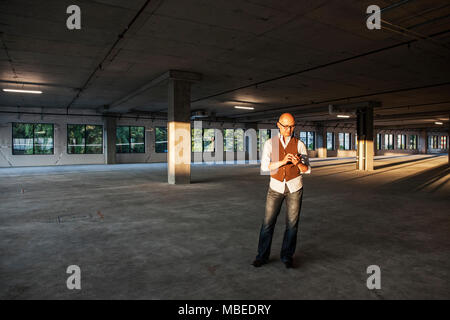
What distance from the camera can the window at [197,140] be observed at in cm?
2712

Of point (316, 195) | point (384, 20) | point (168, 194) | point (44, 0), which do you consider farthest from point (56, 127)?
point (384, 20)

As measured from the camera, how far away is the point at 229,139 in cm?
2920

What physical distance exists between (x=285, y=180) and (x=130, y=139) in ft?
74.6

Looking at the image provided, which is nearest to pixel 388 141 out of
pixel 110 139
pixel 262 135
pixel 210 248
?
pixel 262 135

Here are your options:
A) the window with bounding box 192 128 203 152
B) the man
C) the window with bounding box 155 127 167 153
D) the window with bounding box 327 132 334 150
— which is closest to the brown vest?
the man

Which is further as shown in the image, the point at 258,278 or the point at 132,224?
the point at 132,224

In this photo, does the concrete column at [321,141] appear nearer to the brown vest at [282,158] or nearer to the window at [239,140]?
the window at [239,140]

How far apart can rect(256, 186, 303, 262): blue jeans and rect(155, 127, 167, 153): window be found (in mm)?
22954

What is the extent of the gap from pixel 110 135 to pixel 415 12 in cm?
2124

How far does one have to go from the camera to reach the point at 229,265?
142 inches

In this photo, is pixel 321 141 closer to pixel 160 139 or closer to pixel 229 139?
pixel 229 139

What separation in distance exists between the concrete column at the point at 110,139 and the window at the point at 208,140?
8222 millimetres

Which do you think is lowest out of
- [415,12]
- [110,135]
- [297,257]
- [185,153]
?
[297,257]
